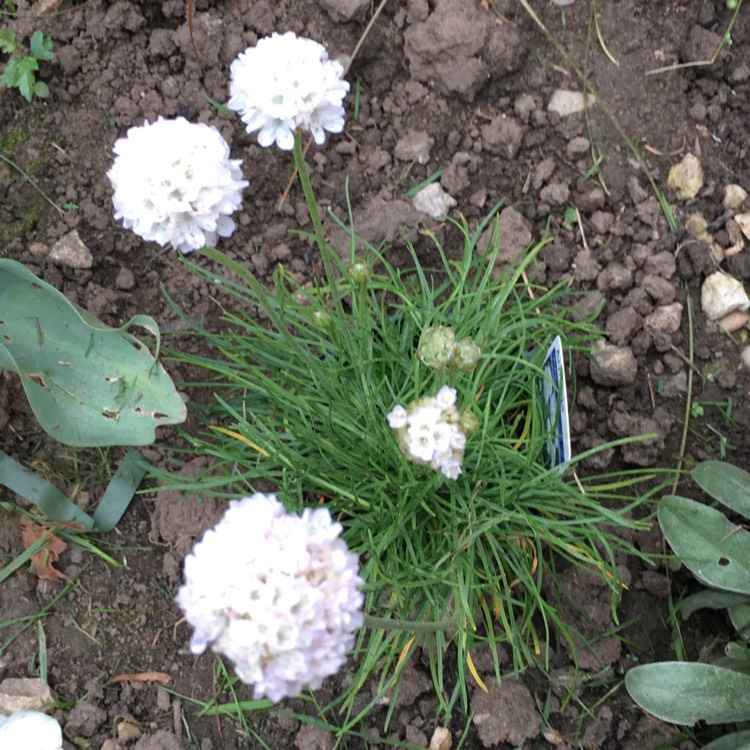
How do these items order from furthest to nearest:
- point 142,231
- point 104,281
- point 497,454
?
point 104,281, point 497,454, point 142,231

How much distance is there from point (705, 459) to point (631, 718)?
556 millimetres

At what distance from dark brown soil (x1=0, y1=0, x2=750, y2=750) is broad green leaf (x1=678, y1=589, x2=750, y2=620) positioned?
0.17ft

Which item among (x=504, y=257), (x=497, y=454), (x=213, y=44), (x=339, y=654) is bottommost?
(x=497, y=454)

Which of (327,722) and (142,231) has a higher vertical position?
(142,231)

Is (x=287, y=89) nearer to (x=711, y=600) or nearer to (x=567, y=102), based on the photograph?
(x=567, y=102)

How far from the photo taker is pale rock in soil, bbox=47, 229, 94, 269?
1791mm

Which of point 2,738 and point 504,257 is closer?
point 2,738

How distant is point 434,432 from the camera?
1.10 meters

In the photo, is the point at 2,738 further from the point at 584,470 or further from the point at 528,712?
the point at 584,470

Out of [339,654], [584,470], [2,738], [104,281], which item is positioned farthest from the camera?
[104,281]

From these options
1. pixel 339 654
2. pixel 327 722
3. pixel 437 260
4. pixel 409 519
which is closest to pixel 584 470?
pixel 409 519

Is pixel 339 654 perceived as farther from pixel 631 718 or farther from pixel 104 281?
pixel 104 281

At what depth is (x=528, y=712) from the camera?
5.08 ft

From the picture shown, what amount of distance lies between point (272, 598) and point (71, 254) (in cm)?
120
